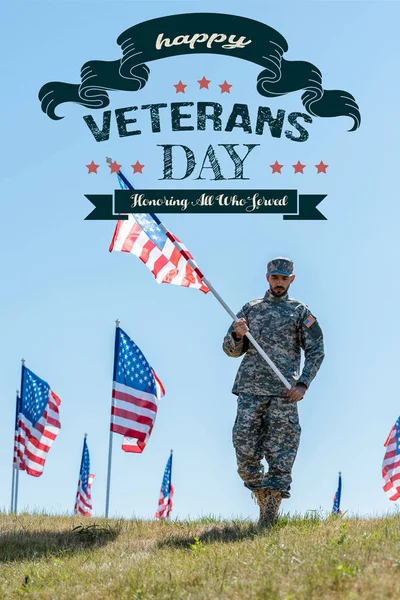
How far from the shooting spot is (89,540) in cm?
995

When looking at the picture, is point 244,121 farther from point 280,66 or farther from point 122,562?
point 122,562

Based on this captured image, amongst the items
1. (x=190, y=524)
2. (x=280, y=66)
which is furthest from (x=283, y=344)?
(x=280, y=66)

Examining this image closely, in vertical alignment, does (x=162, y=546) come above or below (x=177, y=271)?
below

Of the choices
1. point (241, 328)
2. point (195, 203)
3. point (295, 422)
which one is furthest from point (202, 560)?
point (195, 203)

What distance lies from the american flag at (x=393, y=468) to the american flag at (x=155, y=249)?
38.8ft

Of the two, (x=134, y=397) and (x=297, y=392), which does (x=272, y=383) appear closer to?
(x=297, y=392)

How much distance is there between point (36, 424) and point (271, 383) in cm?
1225

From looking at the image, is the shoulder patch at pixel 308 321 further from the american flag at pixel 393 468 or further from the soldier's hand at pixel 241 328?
the american flag at pixel 393 468

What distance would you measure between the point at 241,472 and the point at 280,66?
5527 mm

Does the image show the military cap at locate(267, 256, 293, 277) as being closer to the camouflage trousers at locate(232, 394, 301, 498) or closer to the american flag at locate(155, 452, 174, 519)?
the camouflage trousers at locate(232, 394, 301, 498)

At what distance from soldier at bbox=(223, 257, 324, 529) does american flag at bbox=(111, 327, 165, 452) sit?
8.01 metres

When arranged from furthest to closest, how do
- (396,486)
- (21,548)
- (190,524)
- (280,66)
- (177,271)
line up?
(396,486), (280,66), (177,271), (190,524), (21,548)

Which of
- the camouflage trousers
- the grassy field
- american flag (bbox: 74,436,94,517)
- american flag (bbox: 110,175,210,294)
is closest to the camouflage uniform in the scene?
the camouflage trousers

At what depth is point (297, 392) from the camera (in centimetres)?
963
